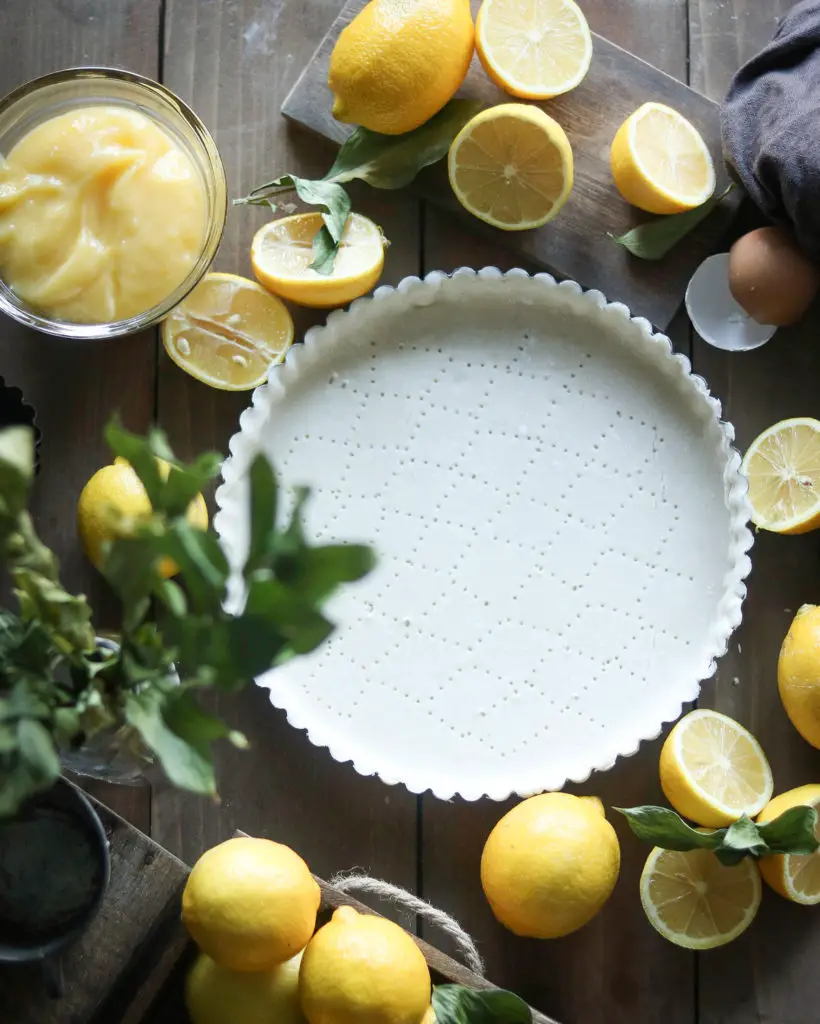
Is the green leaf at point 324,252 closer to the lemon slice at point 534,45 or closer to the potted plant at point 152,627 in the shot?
the lemon slice at point 534,45

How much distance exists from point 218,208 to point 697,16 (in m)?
0.44

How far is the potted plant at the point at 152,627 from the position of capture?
44 centimetres

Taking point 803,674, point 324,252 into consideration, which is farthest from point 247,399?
point 803,674

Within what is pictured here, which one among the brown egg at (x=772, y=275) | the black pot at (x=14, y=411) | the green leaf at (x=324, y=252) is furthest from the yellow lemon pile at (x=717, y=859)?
the black pot at (x=14, y=411)

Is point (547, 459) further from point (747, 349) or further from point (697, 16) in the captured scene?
point (697, 16)

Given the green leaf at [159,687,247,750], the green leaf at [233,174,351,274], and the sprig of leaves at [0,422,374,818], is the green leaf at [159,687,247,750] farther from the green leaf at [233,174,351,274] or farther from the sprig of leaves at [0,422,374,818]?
the green leaf at [233,174,351,274]

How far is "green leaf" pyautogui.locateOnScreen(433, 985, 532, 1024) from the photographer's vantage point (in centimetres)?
75

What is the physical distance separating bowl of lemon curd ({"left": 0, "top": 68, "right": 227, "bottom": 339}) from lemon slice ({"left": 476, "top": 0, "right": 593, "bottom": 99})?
24cm

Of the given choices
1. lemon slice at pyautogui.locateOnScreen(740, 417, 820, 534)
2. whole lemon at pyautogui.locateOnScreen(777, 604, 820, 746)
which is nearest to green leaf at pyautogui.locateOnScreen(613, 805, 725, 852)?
whole lemon at pyautogui.locateOnScreen(777, 604, 820, 746)

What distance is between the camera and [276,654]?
46 centimetres

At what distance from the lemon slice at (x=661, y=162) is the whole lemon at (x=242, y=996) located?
64 centimetres

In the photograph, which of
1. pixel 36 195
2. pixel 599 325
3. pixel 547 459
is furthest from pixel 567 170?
pixel 36 195

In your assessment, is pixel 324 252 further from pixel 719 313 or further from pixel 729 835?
pixel 729 835

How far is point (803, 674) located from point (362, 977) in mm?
394
